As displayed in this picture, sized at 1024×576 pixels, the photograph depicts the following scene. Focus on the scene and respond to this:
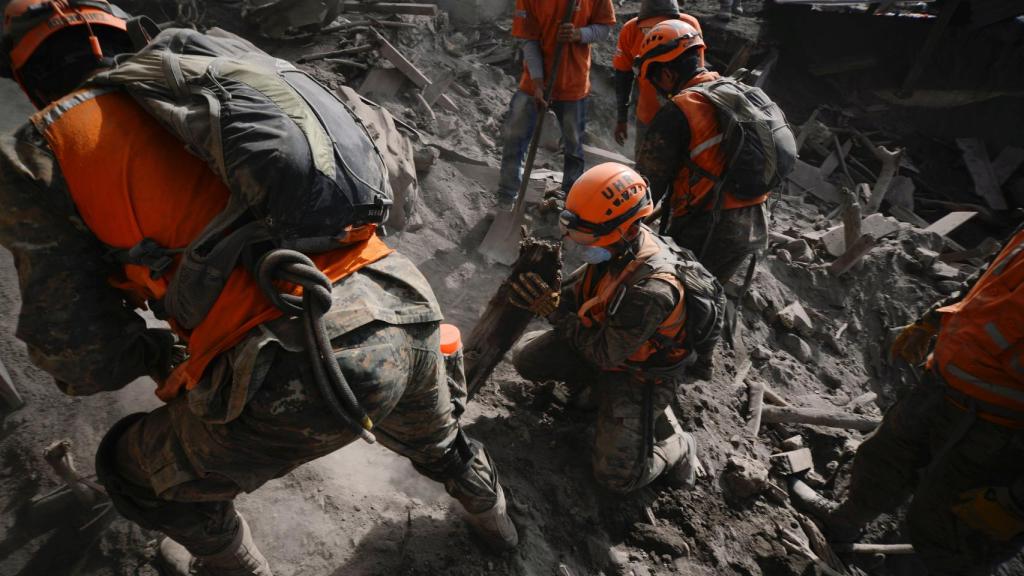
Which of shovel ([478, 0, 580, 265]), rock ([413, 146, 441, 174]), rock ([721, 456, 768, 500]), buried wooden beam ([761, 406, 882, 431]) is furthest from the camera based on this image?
rock ([413, 146, 441, 174])

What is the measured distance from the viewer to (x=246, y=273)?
2.00 m

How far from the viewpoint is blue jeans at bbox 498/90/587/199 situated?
596cm

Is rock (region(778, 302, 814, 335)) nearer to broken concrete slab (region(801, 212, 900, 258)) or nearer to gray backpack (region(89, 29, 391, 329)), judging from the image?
broken concrete slab (region(801, 212, 900, 258))

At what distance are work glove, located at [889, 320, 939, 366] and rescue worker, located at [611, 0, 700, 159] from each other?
2808mm

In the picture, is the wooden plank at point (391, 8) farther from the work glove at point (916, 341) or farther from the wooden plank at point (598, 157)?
the work glove at point (916, 341)

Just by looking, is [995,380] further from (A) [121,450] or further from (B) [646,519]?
(A) [121,450]

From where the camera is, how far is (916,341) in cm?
379

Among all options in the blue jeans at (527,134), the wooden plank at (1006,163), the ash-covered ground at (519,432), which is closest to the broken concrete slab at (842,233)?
the ash-covered ground at (519,432)

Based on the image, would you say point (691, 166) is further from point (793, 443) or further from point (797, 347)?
point (797, 347)

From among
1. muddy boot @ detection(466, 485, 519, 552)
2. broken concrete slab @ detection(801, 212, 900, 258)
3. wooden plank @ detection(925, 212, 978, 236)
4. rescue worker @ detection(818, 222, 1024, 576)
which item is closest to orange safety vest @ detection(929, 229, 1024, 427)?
rescue worker @ detection(818, 222, 1024, 576)

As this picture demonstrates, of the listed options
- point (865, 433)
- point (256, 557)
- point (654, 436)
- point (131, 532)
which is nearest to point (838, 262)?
point (865, 433)

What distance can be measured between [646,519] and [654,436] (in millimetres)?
608

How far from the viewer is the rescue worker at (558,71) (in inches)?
219

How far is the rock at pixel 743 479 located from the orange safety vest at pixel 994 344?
162 cm
